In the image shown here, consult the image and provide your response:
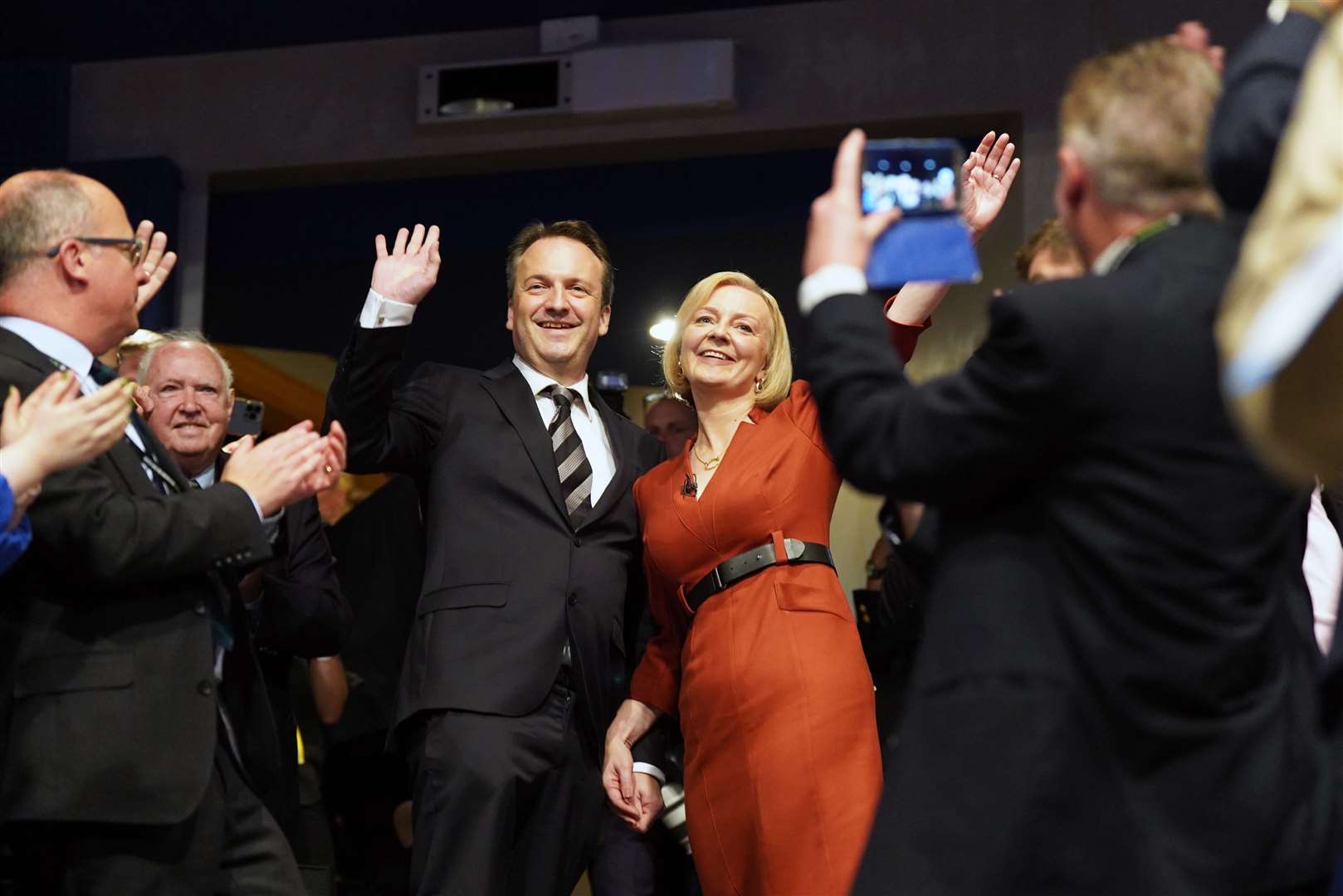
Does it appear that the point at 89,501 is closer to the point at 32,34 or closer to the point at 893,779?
the point at 893,779

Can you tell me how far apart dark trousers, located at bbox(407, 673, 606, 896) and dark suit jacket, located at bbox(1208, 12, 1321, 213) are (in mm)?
1876

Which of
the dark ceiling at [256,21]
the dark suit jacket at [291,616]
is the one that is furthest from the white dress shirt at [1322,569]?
the dark ceiling at [256,21]

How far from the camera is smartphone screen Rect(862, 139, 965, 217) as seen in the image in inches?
71.0

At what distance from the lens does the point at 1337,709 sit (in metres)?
1.76

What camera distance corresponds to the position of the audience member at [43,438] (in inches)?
87.4

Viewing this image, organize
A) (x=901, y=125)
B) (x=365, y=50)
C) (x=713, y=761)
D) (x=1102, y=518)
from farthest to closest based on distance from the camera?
(x=365, y=50)
(x=901, y=125)
(x=713, y=761)
(x=1102, y=518)

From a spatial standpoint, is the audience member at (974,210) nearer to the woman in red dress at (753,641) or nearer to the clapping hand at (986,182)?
the clapping hand at (986,182)

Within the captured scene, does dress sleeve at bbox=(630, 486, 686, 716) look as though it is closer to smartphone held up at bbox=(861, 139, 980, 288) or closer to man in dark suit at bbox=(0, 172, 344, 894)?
man in dark suit at bbox=(0, 172, 344, 894)

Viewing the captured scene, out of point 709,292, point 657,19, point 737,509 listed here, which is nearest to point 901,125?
point 657,19

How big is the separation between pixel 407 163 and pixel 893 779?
514cm

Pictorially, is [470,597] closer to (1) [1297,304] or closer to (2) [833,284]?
(2) [833,284]

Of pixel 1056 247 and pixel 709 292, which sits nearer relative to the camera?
pixel 1056 247

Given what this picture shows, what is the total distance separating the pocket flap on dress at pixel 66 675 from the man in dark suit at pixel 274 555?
91cm

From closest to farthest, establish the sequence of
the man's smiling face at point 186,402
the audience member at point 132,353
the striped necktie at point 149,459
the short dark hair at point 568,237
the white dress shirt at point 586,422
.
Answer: the striped necktie at point 149,459 → the white dress shirt at point 586,422 → the man's smiling face at point 186,402 → the short dark hair at point 568,237 → the audience member at point 132,353
